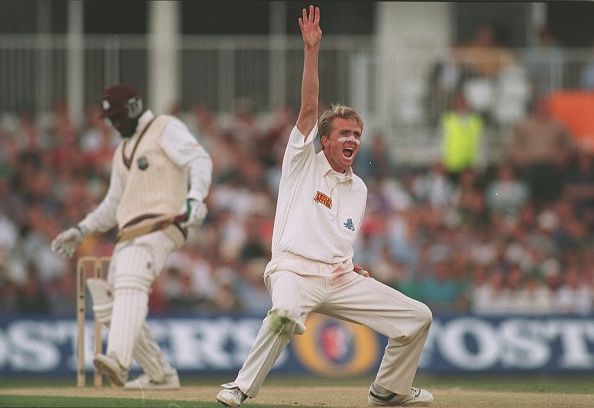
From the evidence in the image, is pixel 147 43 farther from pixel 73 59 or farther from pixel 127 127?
pixel 127 127

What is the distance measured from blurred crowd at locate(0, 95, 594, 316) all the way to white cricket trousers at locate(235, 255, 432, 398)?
26.1 feet

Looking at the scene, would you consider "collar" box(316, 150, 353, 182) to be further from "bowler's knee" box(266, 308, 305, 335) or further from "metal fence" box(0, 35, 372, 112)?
"metal fence" box(0, 35, 372, 112)

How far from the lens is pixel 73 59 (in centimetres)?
2328

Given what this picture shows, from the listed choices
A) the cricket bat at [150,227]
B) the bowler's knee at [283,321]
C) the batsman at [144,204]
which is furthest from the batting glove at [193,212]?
the bowler's knee at [283,321]

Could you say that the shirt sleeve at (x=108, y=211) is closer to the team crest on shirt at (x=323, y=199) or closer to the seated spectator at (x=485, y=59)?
the team crest on shirt at (x=323, y=199)

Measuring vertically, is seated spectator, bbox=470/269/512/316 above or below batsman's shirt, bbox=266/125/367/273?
below

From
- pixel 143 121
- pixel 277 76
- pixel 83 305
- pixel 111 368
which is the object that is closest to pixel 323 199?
pixel 111 368

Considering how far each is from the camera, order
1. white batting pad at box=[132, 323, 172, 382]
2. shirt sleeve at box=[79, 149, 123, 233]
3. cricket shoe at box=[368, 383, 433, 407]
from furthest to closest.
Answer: shirt sleeve at box=[79, 149, 123, 233], white batting pad at box=[132, 323, 172, 382], cricket shoe at box=[368, 383, 433, 407]

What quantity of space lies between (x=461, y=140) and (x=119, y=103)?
1011cm

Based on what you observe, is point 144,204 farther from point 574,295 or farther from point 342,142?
point 574,295

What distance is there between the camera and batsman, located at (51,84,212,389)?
467 inches

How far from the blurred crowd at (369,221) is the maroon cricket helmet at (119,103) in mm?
6328

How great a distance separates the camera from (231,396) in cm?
977

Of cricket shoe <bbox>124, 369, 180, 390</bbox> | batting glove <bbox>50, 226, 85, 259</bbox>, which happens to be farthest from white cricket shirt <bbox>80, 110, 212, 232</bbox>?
cricket shoe <bbox>124, 369, 180, 390</bbox>
